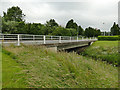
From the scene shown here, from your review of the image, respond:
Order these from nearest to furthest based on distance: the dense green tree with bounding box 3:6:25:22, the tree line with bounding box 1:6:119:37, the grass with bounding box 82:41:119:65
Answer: the grass with bounding box 82:41:119:65 → the tree line with bounding box 1:6:119:37 → the dense green tree with bounding box 3:6:25:22

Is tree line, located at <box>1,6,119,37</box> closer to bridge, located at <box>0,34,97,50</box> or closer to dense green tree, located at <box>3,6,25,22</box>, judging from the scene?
dense green tree, located at <box>3,6,25,22</box>

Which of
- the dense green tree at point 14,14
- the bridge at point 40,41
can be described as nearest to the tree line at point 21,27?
the dense green tree at point 14,14

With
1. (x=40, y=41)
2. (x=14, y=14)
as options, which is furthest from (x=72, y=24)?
(x=40, y=41)

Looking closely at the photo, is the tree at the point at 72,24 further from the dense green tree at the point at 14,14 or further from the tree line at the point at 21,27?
the dense green tree at the point at 14,14

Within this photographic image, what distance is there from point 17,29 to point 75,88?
85.2ft

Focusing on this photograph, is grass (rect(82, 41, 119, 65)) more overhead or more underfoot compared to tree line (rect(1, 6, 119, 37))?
more underfoot

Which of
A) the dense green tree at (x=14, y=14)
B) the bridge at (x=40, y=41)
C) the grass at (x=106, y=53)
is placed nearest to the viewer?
the bridge at (x=40, y=41)

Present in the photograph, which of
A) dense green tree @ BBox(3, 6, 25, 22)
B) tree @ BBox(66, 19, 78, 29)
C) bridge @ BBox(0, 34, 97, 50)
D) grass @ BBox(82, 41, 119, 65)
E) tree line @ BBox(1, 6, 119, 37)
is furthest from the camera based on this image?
tree @ BBox(66, 19, 78, 29)

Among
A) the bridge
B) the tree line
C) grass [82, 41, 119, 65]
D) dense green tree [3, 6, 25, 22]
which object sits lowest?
grass [82, 41, 119, 65]

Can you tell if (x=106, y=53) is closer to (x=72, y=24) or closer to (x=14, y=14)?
(x=72, y=24)

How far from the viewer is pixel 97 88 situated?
4.19m

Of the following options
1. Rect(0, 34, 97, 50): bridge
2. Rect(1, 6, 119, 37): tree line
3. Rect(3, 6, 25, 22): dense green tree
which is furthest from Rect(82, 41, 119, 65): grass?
Rect(3, 6, 25, 22): dense green tree

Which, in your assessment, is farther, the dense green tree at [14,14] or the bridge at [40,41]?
the dense green tree at [14,14]

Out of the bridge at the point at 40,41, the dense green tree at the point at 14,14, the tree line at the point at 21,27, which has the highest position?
the dense green tree at the point at 14,14
